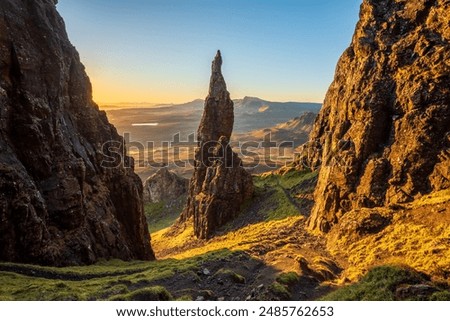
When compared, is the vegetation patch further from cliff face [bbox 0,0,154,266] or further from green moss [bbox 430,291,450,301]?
cliff face [bbox 0,0,154,266]

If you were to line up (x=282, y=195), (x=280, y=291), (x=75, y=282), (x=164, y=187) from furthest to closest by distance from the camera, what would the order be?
(x=164, y=187), (x=282, y=195), (x=75, y=282), (x=280, y=291)

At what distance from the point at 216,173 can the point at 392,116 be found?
5097 cm

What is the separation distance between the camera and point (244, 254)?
4834 cm

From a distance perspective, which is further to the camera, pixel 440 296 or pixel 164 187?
pixel 164 187

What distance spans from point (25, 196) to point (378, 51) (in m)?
57.1

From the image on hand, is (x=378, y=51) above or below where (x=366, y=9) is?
below

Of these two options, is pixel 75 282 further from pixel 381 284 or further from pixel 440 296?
pixel 440 296

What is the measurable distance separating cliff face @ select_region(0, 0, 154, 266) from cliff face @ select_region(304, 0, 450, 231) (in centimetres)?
3743

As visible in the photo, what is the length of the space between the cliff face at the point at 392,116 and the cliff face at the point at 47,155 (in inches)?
1474

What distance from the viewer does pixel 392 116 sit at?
170ft

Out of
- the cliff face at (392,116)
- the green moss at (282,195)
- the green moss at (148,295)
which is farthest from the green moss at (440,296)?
the green moss at (282,195)

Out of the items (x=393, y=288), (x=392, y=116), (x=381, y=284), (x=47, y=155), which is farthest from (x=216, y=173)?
(x=393, y=288)
